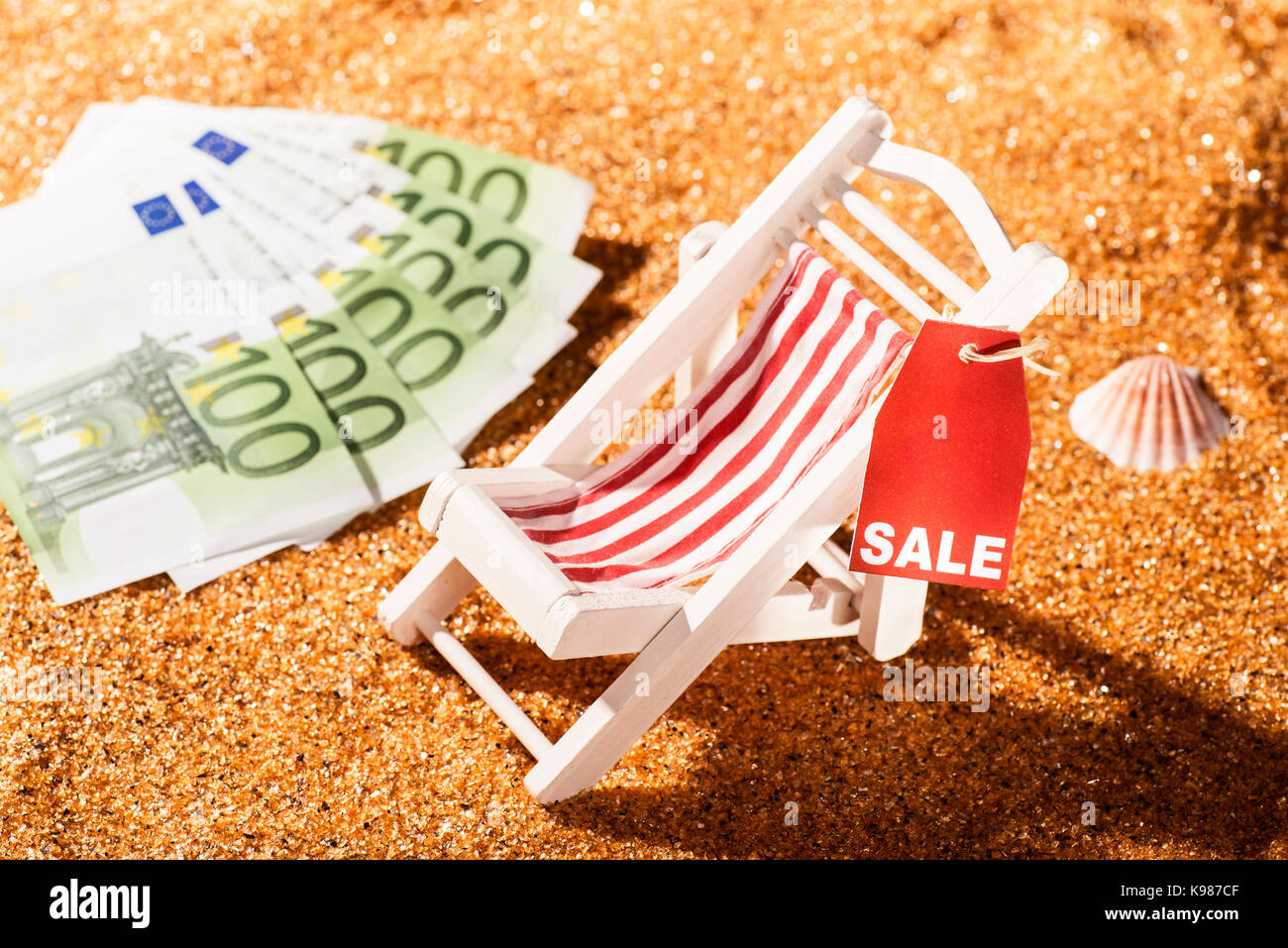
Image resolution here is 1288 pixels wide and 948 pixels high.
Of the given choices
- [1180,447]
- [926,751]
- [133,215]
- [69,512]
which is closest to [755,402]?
[926,751]

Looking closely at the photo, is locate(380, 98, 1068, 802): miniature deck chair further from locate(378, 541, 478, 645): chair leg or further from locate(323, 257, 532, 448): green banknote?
locate(323, 257, 532, 448): green banknote

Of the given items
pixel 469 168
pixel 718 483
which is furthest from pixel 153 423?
pixel 718 483

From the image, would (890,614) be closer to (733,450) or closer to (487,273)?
(733,450)

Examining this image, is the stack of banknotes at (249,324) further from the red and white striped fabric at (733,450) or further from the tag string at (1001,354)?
the tag string at (1001,354)

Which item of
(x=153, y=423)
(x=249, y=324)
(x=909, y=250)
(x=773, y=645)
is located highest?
(x=909, y=250)

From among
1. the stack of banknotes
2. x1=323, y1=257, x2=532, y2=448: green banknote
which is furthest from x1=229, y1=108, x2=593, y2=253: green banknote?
x1=323, y1=257, x2=532, y2=448: green banknote

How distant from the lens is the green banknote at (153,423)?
216cm

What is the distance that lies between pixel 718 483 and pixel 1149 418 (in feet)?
3.23

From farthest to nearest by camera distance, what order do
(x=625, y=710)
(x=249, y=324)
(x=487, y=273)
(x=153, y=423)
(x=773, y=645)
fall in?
(x=487, y=273), (x=249, y=324), (x=153, y=423), (x=773, y=645), (x=625, y=710)

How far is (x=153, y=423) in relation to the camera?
230cm

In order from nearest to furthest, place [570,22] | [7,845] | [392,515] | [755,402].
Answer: [7,845] → [755,402] → [392,515] → [570,22]

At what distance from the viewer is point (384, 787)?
184 centimetres

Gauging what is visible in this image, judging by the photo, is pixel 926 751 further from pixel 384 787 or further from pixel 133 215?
pixel 133 215

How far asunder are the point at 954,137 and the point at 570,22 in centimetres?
102
